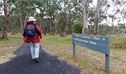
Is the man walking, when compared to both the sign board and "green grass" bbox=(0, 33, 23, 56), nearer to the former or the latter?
the sign board

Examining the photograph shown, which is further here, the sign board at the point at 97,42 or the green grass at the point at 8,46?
the green grass at the point at 8,46

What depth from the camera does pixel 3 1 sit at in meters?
23.0

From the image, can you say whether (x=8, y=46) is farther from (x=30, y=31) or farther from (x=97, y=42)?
(x=97, y=42)

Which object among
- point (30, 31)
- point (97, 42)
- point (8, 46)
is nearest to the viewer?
point (97, 42)

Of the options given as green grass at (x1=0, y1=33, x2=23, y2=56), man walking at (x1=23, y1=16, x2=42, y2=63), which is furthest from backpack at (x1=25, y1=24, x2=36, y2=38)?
green grass at (x1=0, y1=33, x2=23, y2=56)

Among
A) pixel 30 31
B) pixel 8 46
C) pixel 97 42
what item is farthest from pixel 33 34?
pixel 8 46

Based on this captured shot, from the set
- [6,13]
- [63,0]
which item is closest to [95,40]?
[6,13]

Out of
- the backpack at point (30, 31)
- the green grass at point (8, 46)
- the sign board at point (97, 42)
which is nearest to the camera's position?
the sign board at point (97, 42)

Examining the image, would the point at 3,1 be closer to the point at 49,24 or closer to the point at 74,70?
the point at 74,70

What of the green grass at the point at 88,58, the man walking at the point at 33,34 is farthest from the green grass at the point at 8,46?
the man walking at the point at 33,34

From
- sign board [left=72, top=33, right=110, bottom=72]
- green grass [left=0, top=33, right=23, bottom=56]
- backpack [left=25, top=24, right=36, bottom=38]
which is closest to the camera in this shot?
sign board [left=72, top=33, right=110, bottom=72]

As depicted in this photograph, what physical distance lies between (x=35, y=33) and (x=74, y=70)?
206 cm

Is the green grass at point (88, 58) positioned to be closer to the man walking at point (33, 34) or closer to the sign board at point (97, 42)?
the sign board at point (97, 42)

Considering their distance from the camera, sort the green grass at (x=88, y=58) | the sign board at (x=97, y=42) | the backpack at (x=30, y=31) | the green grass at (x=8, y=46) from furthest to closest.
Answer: the green grass at (x=8, y=46) < the backpack at (x=30, y=31) < the green grass at (x=88, y=58) < the sign board at (x=97, y=42)
